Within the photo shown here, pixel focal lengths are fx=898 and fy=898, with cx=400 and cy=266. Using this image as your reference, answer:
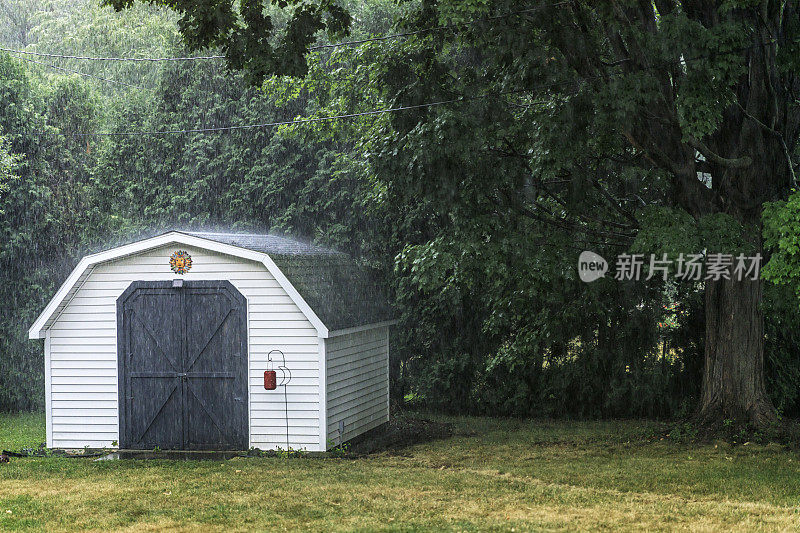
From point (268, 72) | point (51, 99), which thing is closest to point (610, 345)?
point (268, 72)

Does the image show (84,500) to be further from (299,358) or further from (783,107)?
(783,107)

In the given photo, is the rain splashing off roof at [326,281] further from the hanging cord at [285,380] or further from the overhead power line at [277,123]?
the overhead power line at [277,123]

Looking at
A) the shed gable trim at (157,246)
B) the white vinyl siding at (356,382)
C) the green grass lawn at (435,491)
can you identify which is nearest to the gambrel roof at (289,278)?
the shed gable trim at (157,246)

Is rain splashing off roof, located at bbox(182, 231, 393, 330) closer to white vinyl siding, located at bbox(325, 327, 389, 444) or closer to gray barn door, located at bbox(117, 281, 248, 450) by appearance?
white vinyl siding, located at bbox(325, 327, 389, 444)

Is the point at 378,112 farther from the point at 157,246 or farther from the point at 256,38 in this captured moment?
the point at 157,246

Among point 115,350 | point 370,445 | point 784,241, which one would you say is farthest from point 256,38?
point 784,241

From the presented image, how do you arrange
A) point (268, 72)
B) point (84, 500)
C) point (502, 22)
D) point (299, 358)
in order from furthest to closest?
point (299, 358) → point (502, 22) → point (268, 72) → point (84, 500)

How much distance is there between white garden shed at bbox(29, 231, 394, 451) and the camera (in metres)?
11.8

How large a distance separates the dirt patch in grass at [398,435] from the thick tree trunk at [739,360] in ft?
13.4

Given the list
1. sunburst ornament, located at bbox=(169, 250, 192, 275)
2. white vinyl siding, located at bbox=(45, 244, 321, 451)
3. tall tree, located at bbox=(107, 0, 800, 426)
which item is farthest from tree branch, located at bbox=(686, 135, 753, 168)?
sunburst ornament, located at bbox=(169, 250, 192, 275)

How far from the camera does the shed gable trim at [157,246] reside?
11617mm

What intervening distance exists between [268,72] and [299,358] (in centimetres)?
379

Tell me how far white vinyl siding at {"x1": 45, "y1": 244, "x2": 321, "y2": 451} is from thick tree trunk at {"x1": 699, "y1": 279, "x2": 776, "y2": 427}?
564 cm

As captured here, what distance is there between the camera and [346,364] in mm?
12719
